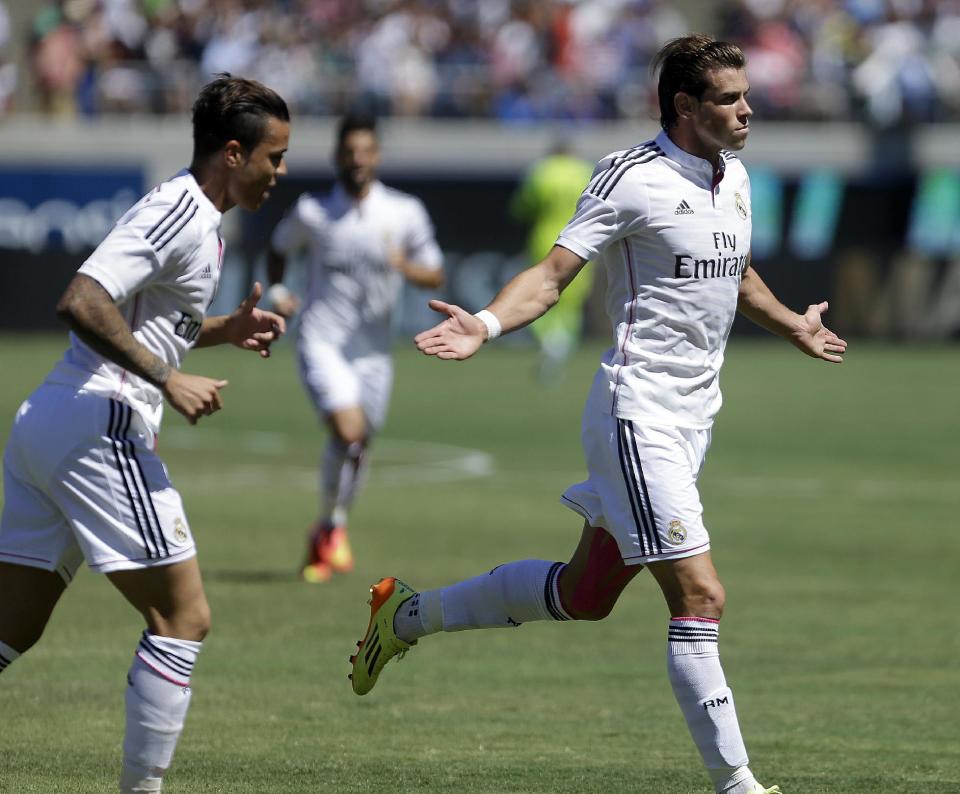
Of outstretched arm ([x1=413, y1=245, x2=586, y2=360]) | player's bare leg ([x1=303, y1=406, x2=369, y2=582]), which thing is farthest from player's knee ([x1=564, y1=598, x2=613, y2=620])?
player's bare leg ([x1=303, y1=406, x2=369, y2=582])

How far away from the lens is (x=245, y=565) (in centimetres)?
1124

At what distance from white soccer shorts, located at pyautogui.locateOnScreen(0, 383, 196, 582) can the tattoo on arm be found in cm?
25

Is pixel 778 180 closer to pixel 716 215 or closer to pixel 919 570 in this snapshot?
pixel 919 570

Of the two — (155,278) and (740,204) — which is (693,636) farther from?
(155,278)

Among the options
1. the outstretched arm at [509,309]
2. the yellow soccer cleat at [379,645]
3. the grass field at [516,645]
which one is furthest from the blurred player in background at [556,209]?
the outstretched arm at [509,309]

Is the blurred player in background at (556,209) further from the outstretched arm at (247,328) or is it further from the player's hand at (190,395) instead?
the player's hand at (190,395)

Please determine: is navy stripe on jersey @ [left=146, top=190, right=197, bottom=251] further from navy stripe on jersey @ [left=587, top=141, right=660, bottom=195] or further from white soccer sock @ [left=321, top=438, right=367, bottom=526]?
white soccer sock @ [left=321, top=438, right=367, bottom=526]

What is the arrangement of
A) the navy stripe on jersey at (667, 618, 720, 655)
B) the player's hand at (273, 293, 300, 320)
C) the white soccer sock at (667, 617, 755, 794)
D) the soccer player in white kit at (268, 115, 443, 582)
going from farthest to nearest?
the soccer player in white kit at (268, 115, 443, 582) < the player's hand at (273, 293, 300, 320) < the navy stripe on jersey at (667, 618, 720, 655) < the white soccer sock at (667, 617, 755, 794)

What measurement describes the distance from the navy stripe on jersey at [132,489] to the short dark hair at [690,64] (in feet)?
6.75

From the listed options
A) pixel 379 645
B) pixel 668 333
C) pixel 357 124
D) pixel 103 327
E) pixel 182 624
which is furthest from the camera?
pixel 357 124

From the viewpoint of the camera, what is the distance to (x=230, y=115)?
18.7ft

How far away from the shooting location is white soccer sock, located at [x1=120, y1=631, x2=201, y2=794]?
5367 millimetres

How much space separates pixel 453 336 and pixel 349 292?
234 inches

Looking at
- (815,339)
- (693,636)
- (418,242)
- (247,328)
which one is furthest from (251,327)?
(418,242)
